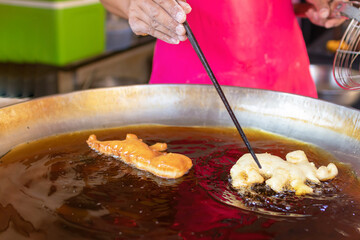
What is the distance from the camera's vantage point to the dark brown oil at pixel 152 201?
1052mm

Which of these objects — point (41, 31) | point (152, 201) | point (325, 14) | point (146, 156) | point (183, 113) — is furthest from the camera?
point (41, 31)

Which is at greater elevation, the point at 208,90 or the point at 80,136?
the point at 208,90

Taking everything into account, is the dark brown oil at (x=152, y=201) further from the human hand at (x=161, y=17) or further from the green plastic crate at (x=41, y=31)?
the green plastic crate at (x=41, y=31)

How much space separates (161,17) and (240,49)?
0.71m

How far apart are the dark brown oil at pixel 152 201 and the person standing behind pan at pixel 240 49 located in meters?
0.62

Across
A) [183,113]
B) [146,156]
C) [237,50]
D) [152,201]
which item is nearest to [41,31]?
[237,50]

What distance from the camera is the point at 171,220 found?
1091 mm

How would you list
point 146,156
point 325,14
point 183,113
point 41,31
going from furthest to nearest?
point 41,31 < point 325,14 < point 183,113 < point 146,156

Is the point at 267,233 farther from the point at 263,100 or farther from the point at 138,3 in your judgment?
the point at 138,3

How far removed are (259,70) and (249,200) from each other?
1.02m

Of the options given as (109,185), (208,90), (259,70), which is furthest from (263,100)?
(109,185)

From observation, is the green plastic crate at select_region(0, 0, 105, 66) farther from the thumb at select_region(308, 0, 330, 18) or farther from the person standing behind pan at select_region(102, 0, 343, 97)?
the thumb at select_region(308, 0, 330, 18)

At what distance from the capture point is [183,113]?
5.76ft

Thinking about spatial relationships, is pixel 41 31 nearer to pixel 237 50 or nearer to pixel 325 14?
pixel 237 50
